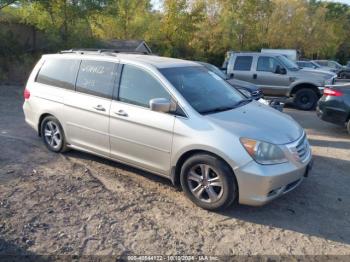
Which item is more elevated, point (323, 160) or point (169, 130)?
point (169, 130)

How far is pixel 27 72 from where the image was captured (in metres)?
15.3

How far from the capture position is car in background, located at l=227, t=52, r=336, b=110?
11.5 m

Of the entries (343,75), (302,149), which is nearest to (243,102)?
(302,149)

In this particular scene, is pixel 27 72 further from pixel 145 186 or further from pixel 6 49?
pixel 145 186

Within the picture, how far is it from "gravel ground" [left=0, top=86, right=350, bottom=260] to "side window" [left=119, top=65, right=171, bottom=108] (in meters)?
1.15

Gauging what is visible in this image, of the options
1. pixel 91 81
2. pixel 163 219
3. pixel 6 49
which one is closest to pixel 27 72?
pixel 6 49

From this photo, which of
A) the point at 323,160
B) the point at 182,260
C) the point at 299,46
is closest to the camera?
the point at 182,260

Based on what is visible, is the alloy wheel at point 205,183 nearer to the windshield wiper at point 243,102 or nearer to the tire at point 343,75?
the windshield wiper at point 243,102

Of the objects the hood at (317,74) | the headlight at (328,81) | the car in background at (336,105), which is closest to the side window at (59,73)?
the car in background at (336,105)

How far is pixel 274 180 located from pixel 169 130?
1.35m

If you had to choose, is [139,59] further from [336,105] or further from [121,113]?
[336,105]

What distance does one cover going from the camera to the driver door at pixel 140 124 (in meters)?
4.55

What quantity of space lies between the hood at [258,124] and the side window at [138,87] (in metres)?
0.77

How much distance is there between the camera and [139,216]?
418cm
